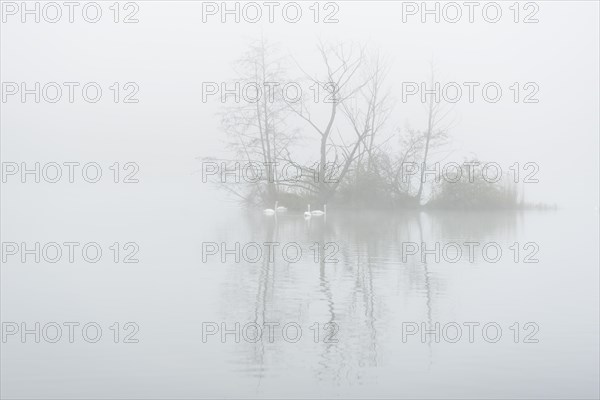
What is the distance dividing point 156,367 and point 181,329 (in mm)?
1502

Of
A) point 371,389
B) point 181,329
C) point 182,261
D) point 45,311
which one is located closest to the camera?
point 371,389

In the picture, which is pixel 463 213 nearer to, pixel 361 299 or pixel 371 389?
pixel 361 299

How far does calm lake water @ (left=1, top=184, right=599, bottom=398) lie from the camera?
6.62m

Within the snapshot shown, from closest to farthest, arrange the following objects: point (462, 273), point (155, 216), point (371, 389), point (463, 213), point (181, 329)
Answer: point (371, 389) → point (181, 329) → point (462, 273) → point (155, 216) → point (463, 213)

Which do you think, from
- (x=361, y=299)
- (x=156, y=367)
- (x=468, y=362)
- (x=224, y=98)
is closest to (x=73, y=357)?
(x=156, y=367)

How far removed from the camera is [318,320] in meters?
8.88

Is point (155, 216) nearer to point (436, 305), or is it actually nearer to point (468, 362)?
point (436, 305)

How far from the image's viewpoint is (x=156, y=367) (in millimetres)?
7055

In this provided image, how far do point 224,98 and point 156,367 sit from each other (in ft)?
89.0

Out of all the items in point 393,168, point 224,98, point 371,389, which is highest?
point 224,98

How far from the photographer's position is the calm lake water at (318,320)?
261 inches

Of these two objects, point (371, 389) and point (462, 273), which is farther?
point (462, 273)

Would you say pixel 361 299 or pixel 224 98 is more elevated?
pixel 224 98

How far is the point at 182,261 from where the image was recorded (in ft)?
46.9
